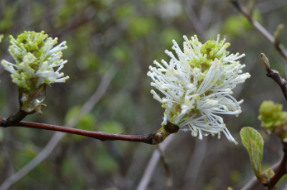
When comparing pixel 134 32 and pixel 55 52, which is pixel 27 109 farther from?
pixel 134 32

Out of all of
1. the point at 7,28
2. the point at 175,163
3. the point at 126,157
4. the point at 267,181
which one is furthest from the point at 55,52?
the point at 175,163

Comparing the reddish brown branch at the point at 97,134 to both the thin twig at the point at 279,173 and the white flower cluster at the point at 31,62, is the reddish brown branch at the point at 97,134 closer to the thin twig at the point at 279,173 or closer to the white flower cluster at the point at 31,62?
the white flower cluster at the point at 31,62

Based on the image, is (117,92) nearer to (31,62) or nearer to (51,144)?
(51,144)

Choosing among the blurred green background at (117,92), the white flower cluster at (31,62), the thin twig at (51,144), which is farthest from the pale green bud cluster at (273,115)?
the blurred green background at (117,92)

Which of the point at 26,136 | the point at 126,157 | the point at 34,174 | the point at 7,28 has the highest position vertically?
the point at 7,28

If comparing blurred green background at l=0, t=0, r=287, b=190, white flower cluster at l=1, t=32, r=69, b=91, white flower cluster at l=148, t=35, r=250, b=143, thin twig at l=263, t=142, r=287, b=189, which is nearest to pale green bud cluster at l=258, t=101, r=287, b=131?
thin twig at l=263, t=142, r=287, b=189

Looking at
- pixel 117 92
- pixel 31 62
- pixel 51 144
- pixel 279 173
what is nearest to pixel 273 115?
pixel 279 173

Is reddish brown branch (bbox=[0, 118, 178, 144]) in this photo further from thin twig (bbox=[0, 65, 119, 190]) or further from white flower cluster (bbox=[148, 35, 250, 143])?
thin twig (bbox=[0, 65, 119, 190])
